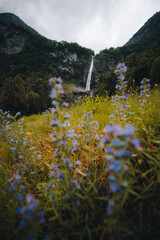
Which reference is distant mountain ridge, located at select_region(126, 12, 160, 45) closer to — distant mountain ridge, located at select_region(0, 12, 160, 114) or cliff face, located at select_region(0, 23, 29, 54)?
distant mountain ridge, located at select_region(0, 12, 160, 114)

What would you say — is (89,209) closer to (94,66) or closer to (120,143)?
(120,143)

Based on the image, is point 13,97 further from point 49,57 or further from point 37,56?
point 49,57

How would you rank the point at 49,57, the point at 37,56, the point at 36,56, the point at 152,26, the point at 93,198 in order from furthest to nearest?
1. the point at 49,57
2. the point at 152,26
3. the point at 37,56
4. the point at 36,56
5. the point at 93,198

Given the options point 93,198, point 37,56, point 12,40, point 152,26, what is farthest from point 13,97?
point 152,26

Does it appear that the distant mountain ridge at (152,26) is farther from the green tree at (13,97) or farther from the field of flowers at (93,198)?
the field of flowers at (93,198)

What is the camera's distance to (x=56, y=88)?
54.1 inches

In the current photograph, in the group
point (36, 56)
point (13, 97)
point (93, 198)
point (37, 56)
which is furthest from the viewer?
point (37, 56)

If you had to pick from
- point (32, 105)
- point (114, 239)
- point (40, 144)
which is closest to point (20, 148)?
point (40, 144)

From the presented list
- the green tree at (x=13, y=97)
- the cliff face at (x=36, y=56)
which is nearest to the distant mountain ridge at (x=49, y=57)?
the cliff face at (x=36, y=56)

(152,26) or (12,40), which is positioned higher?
(152,26)

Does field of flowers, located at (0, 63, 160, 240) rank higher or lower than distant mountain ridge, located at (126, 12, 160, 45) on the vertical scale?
lower

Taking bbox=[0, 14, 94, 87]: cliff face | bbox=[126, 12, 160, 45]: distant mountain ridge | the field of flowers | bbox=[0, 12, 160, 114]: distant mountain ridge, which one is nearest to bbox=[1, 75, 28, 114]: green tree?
the field of flowers

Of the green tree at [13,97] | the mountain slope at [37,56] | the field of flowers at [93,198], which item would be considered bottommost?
the field of flowers at [93,198]

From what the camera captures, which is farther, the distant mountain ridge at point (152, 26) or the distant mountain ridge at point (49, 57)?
the distant mountain ridge at point (152, 26)
